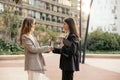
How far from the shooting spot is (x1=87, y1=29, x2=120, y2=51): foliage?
1587cm

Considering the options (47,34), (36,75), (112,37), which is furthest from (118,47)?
(36,75)

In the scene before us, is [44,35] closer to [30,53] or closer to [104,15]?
[104,15]

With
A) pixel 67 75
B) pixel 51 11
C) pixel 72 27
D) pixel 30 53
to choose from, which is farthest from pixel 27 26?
pixel 51 11

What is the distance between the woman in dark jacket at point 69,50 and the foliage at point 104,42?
40.7 feet

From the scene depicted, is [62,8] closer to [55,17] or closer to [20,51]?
[55,17]

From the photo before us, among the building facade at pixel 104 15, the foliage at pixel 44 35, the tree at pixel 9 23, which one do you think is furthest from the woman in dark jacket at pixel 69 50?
the building facade at pixel 104 15

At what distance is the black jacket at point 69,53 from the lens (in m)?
3.24

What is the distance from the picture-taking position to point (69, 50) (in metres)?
3.24

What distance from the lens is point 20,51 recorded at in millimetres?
14211

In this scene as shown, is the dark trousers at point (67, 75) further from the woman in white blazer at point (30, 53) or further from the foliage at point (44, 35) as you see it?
the foliage at point (44, 35)

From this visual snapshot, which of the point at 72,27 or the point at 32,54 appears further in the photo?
the point at 32,54

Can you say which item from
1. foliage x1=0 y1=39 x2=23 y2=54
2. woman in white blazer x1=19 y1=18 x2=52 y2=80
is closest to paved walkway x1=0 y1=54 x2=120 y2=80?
woman in white blazer x1=19 y1=18 x2=52 y2=80

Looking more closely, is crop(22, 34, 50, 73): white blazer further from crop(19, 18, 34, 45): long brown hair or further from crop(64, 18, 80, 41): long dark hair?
crop(64, 18, 80, 41): long dark hair

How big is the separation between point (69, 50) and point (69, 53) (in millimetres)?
27
